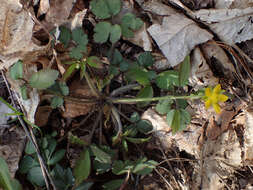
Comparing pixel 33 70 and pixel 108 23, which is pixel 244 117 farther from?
pixel 33 70

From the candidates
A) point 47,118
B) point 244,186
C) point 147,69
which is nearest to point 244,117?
point 244,186

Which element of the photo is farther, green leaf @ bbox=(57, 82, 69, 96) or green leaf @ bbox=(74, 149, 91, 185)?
green leaf @ bbox=(57, 82, 69, 96)

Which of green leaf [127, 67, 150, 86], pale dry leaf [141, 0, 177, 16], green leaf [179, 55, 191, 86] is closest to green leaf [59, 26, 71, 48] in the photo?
green leaf [127, 67, 150, 86]

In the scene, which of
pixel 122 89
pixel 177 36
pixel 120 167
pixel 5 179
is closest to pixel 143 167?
pixel 120 167

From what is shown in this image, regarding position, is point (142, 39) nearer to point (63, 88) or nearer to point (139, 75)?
point (139, 75)

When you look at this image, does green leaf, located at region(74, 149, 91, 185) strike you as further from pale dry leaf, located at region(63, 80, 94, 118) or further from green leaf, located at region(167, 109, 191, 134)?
green leaf, located at region(167, 109, 191, 134)

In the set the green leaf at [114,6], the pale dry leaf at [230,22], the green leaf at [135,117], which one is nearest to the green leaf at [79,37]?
the green leaf at [114,6]
